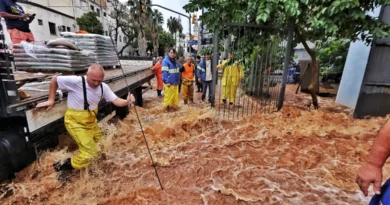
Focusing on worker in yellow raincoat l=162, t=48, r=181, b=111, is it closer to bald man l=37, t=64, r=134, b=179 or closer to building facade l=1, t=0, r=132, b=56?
bald man l=37, t=64, r=134, b=179

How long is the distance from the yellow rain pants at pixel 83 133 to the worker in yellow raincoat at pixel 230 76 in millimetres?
3943

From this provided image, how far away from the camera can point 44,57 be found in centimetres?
355

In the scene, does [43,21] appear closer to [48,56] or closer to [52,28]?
[52,28]

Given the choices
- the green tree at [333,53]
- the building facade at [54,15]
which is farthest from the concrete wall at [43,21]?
the green tree at [333,53]

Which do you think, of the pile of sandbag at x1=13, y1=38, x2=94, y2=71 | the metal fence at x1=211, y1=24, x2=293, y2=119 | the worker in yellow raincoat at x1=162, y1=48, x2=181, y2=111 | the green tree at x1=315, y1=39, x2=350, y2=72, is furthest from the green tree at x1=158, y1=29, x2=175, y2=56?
the pile of sandbag at x1=13, y1=38, x2=94, y2=71

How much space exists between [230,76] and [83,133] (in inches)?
183

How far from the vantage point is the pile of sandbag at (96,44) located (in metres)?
4.68

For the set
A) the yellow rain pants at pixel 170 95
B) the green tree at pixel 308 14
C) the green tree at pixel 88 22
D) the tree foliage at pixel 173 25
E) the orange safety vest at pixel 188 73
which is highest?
the tree foliage at pixel 173 25

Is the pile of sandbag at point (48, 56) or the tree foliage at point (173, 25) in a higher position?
the tree foliage at point (173, 25)

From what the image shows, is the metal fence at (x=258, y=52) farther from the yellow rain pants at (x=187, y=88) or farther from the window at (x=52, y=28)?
the window at (x=52, y=28)

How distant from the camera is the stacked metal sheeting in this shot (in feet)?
11.4

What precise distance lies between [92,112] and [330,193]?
10.8ft

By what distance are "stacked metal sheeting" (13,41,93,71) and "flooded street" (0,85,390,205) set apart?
46.9 inches

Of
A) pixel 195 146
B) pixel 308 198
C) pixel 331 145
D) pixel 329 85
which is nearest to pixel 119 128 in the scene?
pixel 195 146
